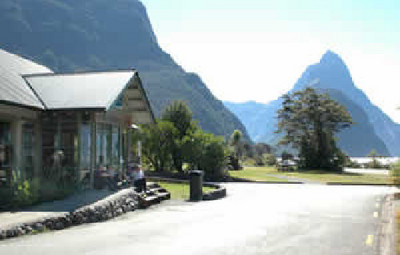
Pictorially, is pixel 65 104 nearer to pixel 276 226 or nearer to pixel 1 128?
pixel 1 128

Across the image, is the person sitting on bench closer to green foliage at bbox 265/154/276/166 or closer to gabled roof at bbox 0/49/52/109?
gabled roof at bbox 0/49/52/109

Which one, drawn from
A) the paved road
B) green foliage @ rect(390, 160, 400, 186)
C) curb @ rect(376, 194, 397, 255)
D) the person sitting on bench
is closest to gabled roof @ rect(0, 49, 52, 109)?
the person sitting on bench

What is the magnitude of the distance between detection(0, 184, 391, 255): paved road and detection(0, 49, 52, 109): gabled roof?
5.83 metres

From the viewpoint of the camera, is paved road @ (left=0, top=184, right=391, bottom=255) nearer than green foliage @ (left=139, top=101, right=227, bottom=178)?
Yes

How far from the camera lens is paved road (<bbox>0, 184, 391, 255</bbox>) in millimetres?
8961

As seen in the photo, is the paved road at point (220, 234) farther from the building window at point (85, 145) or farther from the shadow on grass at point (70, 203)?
the building window at point (85, 145)

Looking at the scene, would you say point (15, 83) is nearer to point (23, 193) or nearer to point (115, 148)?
point (115, 148)

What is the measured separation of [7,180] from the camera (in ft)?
53.5

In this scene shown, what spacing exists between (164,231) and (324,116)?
194 feet

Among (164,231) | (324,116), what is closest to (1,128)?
(164,231)

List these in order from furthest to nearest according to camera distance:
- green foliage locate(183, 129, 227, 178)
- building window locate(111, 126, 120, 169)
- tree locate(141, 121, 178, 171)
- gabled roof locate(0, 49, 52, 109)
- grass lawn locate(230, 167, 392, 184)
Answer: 1. grass lawn locate(230, 167, 392, 184)
2. tree locate(141, 121, 178, 171)
3. green foliage locate(183, 129, 227, 178)
4. building window locate(111, 126, 120, 169)
5. gabled roof locate(0, 49, 52, 109)

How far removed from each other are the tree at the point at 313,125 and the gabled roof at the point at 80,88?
4793cm

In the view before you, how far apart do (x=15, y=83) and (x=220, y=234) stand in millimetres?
12080

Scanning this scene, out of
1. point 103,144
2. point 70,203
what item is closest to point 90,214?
point 70,203
